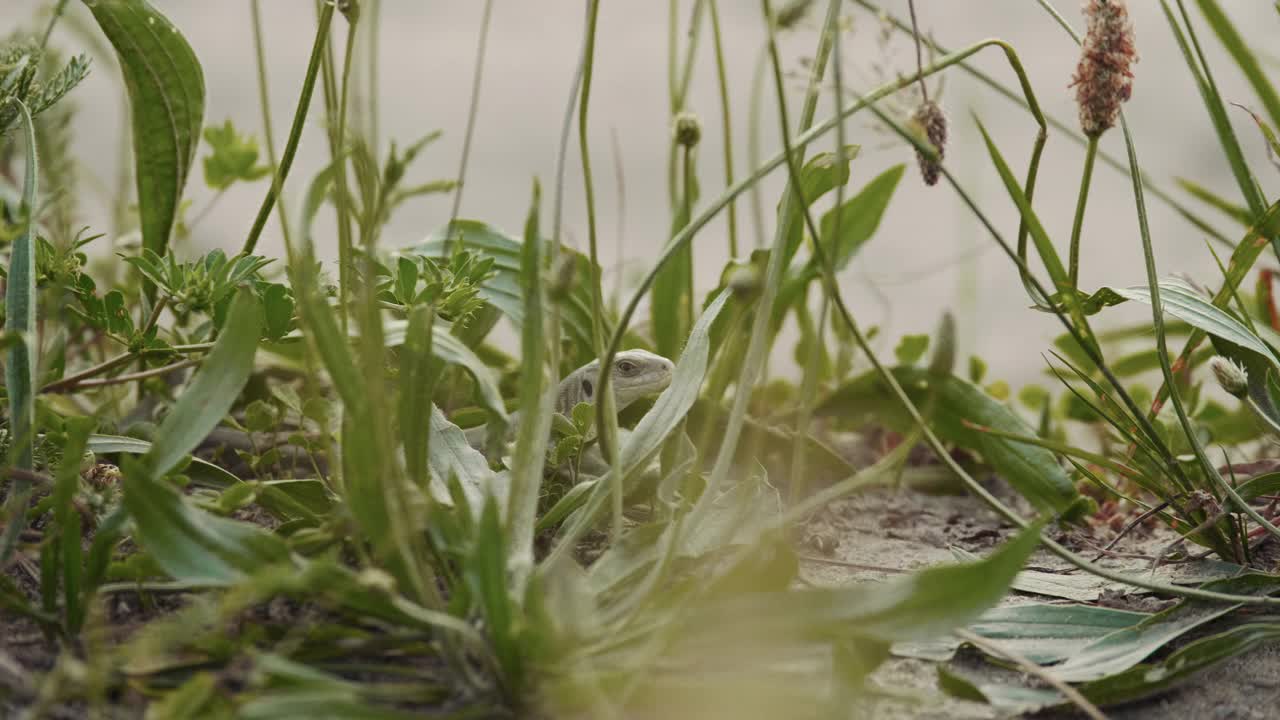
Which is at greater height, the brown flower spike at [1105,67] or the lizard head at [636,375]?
the brown flower spike at [1105,67]

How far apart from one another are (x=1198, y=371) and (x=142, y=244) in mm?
1661

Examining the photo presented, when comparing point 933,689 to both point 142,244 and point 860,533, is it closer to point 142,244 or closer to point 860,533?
point 860,533

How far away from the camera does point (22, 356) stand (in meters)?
0.88

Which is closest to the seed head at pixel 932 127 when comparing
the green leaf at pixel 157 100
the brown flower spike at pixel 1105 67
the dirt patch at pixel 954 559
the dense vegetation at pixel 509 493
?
the dense vegetation at pixel 509 493

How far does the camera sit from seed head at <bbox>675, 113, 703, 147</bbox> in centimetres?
108

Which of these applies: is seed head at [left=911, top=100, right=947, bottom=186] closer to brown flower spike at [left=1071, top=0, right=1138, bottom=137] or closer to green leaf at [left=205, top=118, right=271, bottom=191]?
brown flower spike at [left=1071, top=0, right=1138, bottom=137]

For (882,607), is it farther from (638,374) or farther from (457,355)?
(638,374)

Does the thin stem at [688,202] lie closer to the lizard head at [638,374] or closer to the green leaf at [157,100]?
the lizard head at [638,374]

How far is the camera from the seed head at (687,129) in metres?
1.08

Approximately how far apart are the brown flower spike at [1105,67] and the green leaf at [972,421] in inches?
14.0

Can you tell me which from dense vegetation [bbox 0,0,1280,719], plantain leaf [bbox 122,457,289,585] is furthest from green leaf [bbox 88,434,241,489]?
plantain leaf [bbox 122,457,289,585]

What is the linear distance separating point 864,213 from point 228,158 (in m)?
0.89

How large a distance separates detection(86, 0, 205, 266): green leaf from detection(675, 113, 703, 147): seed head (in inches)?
22.1

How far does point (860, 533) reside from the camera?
1.34m
